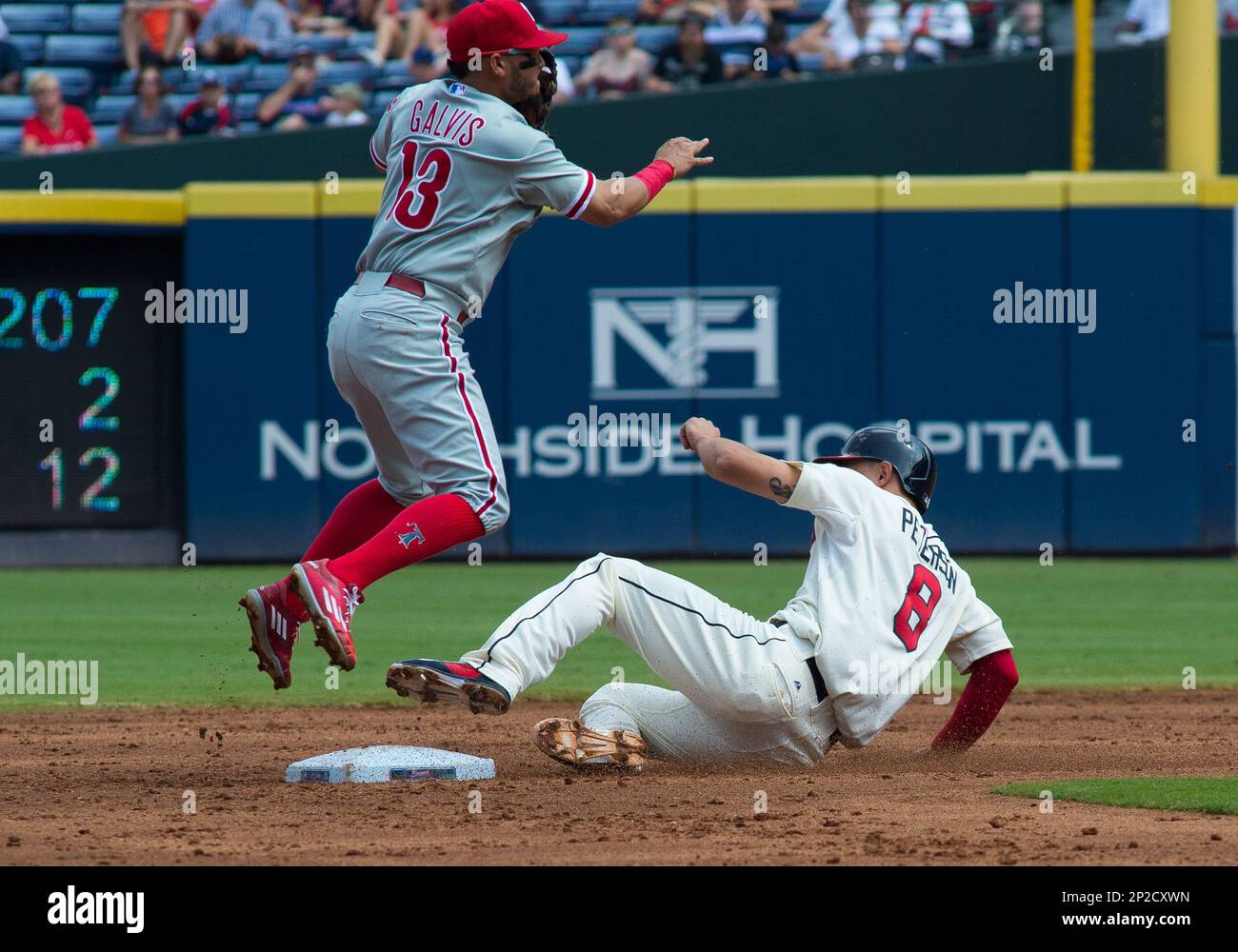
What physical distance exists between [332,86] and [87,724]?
8007mm

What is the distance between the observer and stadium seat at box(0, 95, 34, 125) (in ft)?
43.6

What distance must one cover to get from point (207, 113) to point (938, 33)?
533 cm

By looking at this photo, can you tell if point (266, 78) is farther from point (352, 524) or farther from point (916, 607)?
point (916, 607)

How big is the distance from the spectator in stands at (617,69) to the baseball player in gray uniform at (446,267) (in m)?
8.19

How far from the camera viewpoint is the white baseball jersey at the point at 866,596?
174 inches

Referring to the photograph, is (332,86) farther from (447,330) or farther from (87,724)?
(447,330)

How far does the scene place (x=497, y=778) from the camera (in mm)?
4844

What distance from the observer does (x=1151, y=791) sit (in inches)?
177

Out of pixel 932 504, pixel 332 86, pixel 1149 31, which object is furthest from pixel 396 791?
pixel 1149 31

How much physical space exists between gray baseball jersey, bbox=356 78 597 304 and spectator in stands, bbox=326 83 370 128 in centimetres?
813

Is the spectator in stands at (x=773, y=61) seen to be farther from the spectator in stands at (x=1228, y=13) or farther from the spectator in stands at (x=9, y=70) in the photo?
the spectator in stands at (x=9, y=70)

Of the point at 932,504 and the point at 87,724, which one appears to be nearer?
the point at 87,724

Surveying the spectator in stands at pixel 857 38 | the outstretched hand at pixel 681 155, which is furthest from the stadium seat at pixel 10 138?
the outstretched hand at pixel 681 155

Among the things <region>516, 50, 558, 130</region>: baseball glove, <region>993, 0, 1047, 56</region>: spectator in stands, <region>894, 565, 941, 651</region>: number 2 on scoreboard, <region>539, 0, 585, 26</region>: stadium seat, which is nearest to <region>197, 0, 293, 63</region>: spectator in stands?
<region>539, 0, 585, 26</region>: stadium seat
